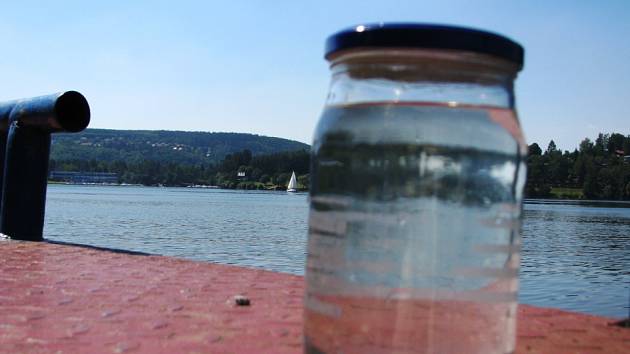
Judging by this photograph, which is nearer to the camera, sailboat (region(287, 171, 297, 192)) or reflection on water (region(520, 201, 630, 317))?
reflection on water (region(520, 201, 630, 317))

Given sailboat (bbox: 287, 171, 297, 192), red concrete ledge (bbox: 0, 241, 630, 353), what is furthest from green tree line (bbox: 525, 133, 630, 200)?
red concrete ledge (bbox: 0, 241, 630, 353)

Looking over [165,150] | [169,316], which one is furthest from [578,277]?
[165,150]

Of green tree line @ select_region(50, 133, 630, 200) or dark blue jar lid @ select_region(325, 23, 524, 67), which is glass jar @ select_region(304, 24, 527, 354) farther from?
green tree line @ select_region(50, 133, 630, 200)

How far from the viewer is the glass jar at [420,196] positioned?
171cm

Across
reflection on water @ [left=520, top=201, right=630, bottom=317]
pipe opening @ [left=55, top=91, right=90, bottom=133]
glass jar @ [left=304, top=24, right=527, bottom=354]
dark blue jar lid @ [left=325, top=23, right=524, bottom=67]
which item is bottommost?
reflection on water @ [left=520, top=201, right=630, bottom=317]

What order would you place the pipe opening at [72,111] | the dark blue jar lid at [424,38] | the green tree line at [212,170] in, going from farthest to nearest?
the green tree line at [212,170], the pipe opening at [72,111], the dark blue jar lid at [424,38]

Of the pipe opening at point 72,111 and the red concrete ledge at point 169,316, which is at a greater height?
the pipe opening at point 72,111

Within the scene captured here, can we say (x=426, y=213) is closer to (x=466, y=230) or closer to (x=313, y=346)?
(x=466, y=230)

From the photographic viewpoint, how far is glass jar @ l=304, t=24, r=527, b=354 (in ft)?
5.62

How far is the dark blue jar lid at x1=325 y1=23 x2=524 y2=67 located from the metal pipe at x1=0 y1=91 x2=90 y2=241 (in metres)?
8.13

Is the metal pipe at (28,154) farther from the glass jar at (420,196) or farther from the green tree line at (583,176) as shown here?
the green tree line at (583,176)

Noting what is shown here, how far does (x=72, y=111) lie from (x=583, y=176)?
374 ft

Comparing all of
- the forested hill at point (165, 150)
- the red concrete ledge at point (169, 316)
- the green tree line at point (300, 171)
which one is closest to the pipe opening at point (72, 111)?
the red concrete ledge at point (169, 316)

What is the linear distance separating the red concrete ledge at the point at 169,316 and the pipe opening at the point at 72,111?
2789mm
